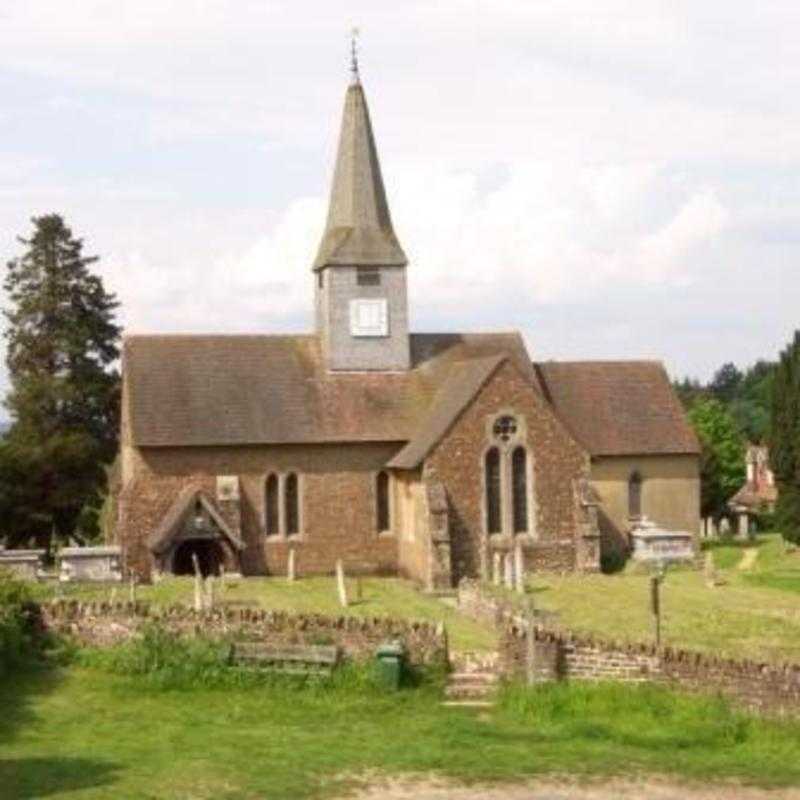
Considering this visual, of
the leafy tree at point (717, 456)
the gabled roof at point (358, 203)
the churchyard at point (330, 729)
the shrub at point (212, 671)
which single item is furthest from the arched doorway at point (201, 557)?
the leafy tree at point (717, 456)

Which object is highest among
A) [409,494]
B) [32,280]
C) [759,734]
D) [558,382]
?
[32,280]

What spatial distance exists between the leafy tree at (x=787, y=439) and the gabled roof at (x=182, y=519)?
20759 mm

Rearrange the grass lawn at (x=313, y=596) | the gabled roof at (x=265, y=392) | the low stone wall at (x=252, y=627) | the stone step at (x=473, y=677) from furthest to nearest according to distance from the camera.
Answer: the gabled roof at (x=265, y=392) → the grass lawn at (x=313, y=596) → the low stone wall at (x=252, y=627) → the stone step at (x=473, y=677)

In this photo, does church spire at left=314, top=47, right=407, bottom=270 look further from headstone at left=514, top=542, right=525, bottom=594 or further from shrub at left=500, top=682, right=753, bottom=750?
shrub at left=500, top=682, right=753, bottom=750

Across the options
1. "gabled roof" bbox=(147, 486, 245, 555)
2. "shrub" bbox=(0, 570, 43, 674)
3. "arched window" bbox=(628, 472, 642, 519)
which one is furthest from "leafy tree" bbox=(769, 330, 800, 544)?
"shrub" bbox=(0, 570, 43, 674)

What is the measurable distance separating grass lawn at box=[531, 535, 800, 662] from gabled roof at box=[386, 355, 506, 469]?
5.41 meters

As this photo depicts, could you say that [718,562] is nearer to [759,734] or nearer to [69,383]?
[69,383]

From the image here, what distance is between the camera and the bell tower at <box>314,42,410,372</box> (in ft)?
180

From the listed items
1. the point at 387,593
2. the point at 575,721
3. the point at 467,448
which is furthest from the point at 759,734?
the point at 467,448

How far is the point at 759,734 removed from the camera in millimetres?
25250

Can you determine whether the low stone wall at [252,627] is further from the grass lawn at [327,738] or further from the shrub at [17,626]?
the grass lawn at [327,738]

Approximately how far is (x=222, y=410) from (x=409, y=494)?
6.64 meters

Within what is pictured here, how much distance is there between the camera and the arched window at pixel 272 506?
5216 cm

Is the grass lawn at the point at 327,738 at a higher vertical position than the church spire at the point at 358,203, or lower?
lower
